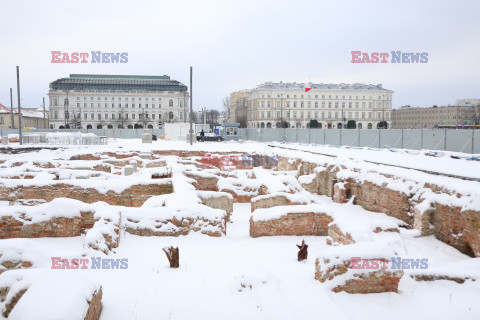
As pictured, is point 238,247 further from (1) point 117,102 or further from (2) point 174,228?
(1) point 117,102

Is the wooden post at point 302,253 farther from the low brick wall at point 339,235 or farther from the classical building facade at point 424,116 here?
the classical building facade at point 424,116

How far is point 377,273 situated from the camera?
200 inches

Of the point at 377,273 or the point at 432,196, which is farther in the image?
the point at 432,196

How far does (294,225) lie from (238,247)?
1580mm

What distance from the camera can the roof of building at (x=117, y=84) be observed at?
86625 millimetres

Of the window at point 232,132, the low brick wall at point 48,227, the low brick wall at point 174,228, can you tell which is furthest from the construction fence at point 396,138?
the low brick wall at point 48,227

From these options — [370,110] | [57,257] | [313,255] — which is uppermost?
[370,110]

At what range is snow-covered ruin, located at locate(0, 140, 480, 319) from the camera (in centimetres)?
463

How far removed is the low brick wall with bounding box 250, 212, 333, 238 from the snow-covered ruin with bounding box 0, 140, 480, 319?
0.09ft

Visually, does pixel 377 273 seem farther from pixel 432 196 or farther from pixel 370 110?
pixel 370 110

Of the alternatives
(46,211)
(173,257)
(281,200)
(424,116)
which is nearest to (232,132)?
(281,200)

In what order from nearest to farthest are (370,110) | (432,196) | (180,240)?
(180,240), (432,196), (370,110)

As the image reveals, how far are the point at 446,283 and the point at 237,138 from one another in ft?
147

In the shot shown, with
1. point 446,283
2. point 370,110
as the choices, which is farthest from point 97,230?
point 370,110
